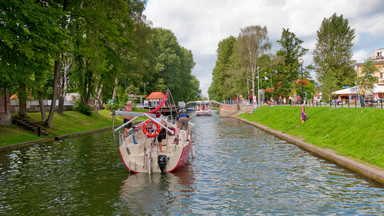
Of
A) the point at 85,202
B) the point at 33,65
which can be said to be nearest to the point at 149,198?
the point at 85,202

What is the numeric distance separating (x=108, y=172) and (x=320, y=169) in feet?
27.0

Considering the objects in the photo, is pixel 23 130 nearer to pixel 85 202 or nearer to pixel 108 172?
pixel 108 172

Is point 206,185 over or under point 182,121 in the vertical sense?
under

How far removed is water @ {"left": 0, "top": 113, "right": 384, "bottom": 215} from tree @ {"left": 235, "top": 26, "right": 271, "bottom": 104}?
56925 mm

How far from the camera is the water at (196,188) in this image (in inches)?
314

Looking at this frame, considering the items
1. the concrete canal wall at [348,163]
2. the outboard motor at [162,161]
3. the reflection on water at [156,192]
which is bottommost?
the reflection on water at [156,192]

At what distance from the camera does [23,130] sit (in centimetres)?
2494

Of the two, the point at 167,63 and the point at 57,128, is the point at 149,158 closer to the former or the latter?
the point at 57,128

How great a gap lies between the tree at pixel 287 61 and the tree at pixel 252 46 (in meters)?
5.78

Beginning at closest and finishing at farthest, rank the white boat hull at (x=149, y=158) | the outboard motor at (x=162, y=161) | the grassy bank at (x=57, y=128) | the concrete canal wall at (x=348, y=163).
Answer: the concrete canal wall at (x=348, y=163)
the outboard motor at (x=162, y=161)
the white boat hull at (x=149, y=158)
the grassy bank at (x=57, y=128)

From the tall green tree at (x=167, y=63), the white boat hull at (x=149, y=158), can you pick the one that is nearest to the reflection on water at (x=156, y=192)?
the white boat hull at (x=149, y=158)

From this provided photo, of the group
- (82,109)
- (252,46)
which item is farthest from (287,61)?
(82,109)

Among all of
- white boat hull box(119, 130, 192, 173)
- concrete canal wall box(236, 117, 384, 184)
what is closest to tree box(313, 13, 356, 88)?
concrete canal wall box(236, 117, 384, 184)

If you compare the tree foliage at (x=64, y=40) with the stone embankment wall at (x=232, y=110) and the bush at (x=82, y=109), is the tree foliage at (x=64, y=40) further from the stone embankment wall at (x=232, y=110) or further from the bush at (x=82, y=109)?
the stone embankment wall at (x=232, y=110)
